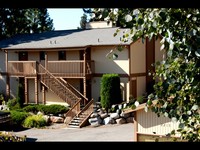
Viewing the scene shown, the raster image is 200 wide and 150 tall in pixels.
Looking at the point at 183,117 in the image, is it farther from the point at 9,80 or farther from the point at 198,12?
the point at 9,80

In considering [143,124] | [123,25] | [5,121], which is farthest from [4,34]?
[123,25]

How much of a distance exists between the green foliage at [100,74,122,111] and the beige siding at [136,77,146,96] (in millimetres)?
3459

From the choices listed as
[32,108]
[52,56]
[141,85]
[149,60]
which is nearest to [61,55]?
[52,56]

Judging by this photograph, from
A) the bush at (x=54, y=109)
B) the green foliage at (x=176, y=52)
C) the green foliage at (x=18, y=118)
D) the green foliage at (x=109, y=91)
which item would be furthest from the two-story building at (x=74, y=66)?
the green foliage at (x=176, y=52)

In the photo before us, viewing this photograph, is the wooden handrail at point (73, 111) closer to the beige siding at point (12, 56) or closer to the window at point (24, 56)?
the window at point (24, 56)

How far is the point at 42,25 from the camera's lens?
55.5 metres

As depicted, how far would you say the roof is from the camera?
2862 centimetres

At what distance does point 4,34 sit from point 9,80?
51.0ft

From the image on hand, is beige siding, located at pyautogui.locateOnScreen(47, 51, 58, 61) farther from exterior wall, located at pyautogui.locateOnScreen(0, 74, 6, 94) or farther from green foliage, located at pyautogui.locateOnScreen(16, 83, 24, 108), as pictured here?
exterior wall, located at pyautogui.locateOnScreen(0, 74, 6, 94)

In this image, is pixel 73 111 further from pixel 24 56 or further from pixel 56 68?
pixel 24 56

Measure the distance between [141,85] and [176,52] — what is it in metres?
26.9

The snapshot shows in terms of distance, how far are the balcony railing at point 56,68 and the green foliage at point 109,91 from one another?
8.62 ft
